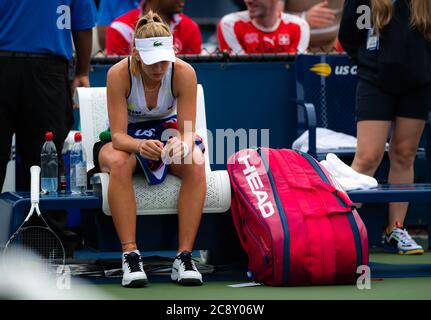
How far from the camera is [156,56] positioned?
5.77 meters

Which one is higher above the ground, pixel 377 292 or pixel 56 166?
pixel 56 166

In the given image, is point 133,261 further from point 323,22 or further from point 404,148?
point 323,22

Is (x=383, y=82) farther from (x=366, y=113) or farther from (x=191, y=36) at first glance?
(x=191, y=36)

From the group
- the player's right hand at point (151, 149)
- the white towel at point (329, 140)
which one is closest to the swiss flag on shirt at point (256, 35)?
the white towel at point (329, 140)

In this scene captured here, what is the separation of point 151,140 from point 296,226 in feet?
2.96

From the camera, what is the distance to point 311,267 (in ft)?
18.5

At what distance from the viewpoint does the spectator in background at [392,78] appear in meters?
6.64

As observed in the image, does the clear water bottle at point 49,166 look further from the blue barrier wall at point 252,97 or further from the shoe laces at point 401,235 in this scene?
the shoe laces at point 401,235

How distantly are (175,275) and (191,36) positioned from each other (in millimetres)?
3087

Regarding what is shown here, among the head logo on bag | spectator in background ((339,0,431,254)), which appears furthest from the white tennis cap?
spectator in background ((339,0,431,254))

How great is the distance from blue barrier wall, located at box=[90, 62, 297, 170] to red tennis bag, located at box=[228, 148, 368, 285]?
6.73ft

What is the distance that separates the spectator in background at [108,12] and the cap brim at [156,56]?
3.49 m

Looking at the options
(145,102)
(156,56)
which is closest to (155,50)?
(156,56)

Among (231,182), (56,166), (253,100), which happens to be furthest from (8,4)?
(253,100)
